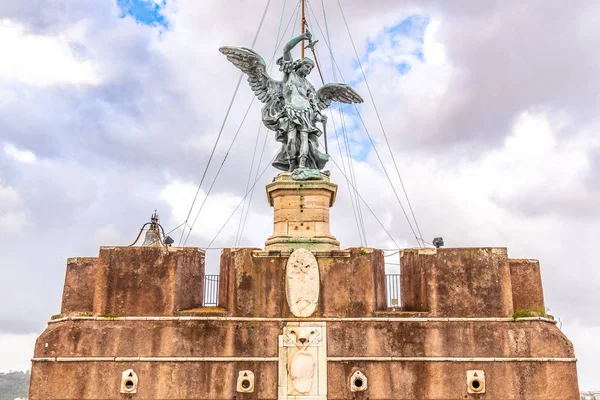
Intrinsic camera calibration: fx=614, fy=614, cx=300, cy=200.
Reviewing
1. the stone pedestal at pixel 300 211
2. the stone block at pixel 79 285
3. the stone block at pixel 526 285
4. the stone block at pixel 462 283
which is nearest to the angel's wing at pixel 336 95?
the stone pedestal at pixel 300 211

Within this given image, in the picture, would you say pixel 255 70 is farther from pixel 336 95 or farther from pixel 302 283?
pixel 302 283

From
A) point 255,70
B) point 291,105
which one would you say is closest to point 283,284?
point 291,105

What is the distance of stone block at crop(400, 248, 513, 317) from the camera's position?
1403cm

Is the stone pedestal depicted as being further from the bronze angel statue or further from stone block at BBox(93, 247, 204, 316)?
stone block at BBox(93, 247, 204, 316)

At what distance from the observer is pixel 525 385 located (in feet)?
43.9

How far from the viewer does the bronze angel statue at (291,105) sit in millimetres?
16078

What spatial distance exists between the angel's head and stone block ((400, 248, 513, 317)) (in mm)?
5698

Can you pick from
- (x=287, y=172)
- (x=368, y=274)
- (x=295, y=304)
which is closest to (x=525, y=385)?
(x=368, y=274)

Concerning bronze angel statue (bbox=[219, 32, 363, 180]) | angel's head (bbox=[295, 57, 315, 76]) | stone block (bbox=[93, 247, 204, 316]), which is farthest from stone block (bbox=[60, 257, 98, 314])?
angel's head (bbox=[295, 57, 315, 76])

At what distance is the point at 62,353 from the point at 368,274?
711cm

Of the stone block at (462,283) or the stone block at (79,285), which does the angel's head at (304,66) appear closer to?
the stone block at (462,283)

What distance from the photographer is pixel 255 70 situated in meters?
16.5

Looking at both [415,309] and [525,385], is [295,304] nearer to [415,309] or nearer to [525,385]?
[415,309]

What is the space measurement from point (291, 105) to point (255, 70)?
1432mm
